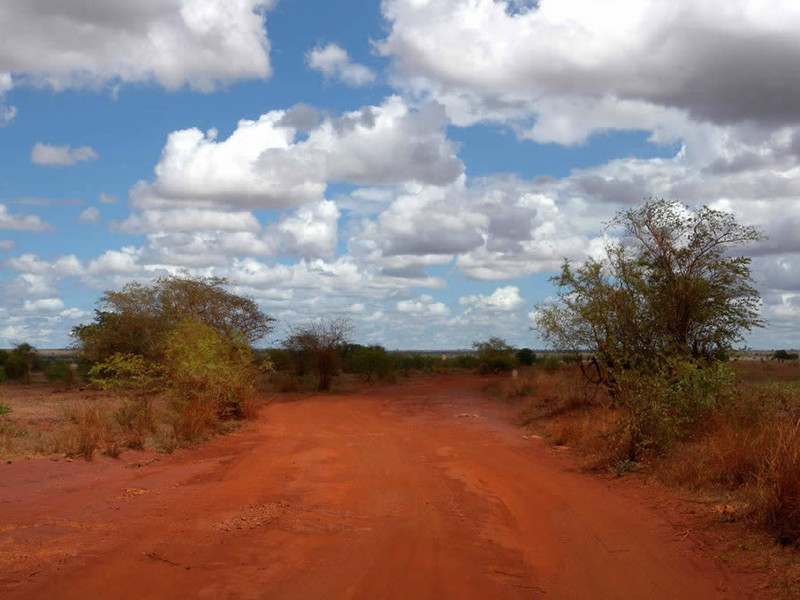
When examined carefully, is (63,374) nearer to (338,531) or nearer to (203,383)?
(203,383)

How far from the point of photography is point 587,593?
6.35 m

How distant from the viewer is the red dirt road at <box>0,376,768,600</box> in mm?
6375

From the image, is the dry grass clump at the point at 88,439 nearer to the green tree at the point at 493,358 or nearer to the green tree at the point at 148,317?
the green tree at the point at 148,317

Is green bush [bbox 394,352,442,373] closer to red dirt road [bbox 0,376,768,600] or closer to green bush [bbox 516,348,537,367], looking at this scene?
green bush [bbox 516,348,537,367]

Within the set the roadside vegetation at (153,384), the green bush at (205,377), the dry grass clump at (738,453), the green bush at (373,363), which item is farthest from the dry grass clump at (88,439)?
the green bush at (373,363)

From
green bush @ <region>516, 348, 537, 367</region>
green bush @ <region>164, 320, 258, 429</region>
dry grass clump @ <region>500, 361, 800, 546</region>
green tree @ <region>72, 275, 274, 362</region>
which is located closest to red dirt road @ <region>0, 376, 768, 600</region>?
dry grass clump @ <region>500, 361, 800, 546</region>

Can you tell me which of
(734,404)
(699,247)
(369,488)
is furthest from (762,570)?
(699,247)

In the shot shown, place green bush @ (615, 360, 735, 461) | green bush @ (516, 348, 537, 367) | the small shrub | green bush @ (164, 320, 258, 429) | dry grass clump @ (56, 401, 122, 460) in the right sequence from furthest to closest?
green bush @ (516, 348, 537, 367) < green bush @ (164, 320, 258, 429) < the small shrub < dry grass clump @ (56, 401, 122, 460) < green bush @ (615, 360, 735, 461)

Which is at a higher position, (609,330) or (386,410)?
(609,330)

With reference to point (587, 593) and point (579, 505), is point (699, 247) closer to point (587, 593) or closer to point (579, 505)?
point (579, 505)

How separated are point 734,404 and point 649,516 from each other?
477 cm

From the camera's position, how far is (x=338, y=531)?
327 inches

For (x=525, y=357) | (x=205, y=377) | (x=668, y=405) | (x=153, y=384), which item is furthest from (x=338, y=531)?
(x=525, y=357)

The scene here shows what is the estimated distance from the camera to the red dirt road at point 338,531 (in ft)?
20.9
